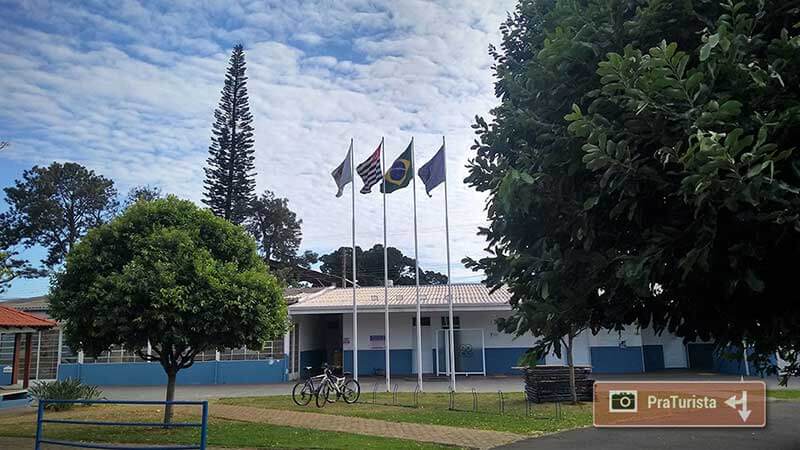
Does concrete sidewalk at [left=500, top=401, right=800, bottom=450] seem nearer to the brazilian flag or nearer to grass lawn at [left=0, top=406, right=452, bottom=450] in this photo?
grass lawn at [left=0, top=406, right=452, bottom=450]

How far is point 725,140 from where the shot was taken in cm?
219

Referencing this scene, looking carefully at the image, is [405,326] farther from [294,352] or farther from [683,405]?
[683,405]

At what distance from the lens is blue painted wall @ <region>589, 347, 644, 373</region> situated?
2248 cm

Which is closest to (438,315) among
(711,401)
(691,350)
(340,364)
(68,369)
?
(340,364)

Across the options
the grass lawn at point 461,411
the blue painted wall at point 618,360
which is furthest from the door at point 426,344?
the grass lawn at point 461,411

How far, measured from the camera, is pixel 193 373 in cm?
2211

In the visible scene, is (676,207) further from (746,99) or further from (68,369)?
(68,369)

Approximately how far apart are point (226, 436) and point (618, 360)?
16.8 m

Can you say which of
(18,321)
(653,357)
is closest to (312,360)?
(18,321)

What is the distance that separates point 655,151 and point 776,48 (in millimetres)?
619

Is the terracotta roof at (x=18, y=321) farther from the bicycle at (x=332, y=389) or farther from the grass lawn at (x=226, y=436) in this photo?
the bicycle at (x=332, y=389)

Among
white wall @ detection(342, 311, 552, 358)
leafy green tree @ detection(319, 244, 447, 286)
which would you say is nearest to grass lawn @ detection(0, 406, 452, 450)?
white wall @ detection(342, 311, 552, 358)

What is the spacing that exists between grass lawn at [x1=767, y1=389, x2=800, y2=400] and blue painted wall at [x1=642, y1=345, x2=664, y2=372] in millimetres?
6252

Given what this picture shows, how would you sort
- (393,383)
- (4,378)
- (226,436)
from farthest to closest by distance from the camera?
1. (4,378)
2. (393,383)
3. (226,436)
